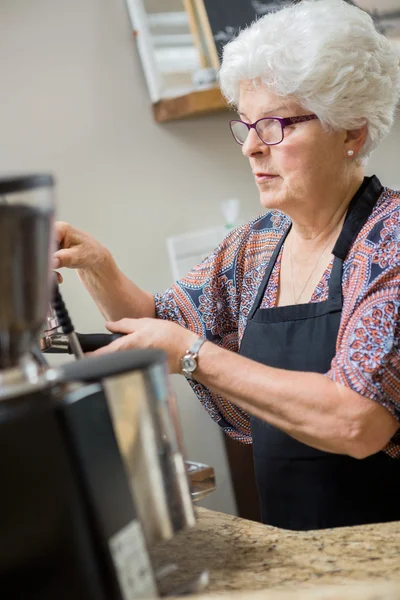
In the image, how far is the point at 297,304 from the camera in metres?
1.72

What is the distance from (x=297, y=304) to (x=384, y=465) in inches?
15.2

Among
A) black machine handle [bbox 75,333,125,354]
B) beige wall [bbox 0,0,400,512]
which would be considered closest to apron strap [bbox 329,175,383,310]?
black machine handle [bbox 75,333,125,354]

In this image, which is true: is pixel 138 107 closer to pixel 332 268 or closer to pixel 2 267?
pixel 332 268

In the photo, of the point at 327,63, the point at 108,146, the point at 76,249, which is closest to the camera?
the point at 327,63

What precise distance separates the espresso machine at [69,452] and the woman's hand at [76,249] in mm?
884

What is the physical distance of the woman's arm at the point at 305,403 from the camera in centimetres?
139

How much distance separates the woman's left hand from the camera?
1391mm

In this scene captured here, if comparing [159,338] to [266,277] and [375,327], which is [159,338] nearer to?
[375,327]

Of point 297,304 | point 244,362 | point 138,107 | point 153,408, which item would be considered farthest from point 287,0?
point 153,408

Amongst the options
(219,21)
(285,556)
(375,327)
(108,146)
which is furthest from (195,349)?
(219,21)

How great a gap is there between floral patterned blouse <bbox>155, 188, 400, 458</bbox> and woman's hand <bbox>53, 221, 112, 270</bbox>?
0.78 feet

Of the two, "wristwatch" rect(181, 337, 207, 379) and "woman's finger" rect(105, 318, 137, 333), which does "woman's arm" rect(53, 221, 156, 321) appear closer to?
"woman's finger" rect(105, 318, 137, 333)

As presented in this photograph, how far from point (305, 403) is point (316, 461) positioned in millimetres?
273

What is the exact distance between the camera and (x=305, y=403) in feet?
4.63
